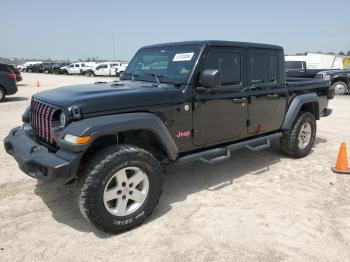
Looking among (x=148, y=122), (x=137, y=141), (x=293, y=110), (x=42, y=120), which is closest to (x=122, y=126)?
(x=148, y=122)

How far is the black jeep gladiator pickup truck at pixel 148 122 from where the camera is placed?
10.8 feet

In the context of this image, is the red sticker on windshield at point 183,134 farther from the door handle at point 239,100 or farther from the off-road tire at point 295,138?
the off-road tire at point 295,138

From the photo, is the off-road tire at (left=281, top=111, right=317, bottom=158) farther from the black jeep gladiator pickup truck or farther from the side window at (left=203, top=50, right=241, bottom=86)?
the side window at (left=203, top=50, right=241, bottom=86)

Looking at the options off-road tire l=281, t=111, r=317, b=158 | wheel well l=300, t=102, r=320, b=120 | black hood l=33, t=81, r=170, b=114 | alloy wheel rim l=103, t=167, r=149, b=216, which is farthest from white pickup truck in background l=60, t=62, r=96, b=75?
alloy wheel rim l=103, t=167, r=149, b=216

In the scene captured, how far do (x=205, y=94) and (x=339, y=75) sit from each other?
48.3ft

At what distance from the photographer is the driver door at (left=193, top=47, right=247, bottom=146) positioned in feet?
13.9

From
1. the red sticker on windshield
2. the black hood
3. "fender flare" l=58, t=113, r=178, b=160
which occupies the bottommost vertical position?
the red sticker on windshield

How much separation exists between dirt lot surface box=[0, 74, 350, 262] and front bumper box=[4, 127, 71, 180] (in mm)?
668

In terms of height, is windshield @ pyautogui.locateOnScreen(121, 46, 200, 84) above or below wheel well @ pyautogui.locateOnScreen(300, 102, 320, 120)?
above

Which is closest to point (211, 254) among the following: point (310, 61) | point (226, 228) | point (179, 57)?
point (226, 228)

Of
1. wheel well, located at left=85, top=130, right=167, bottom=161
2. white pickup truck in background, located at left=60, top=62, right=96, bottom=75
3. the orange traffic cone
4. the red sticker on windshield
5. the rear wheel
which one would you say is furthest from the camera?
white pickup truck in background, located at left=60, top=62, right=96, bottom=75

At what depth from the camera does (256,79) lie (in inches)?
198

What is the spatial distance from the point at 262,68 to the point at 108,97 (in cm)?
269

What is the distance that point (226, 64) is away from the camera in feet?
15.0
